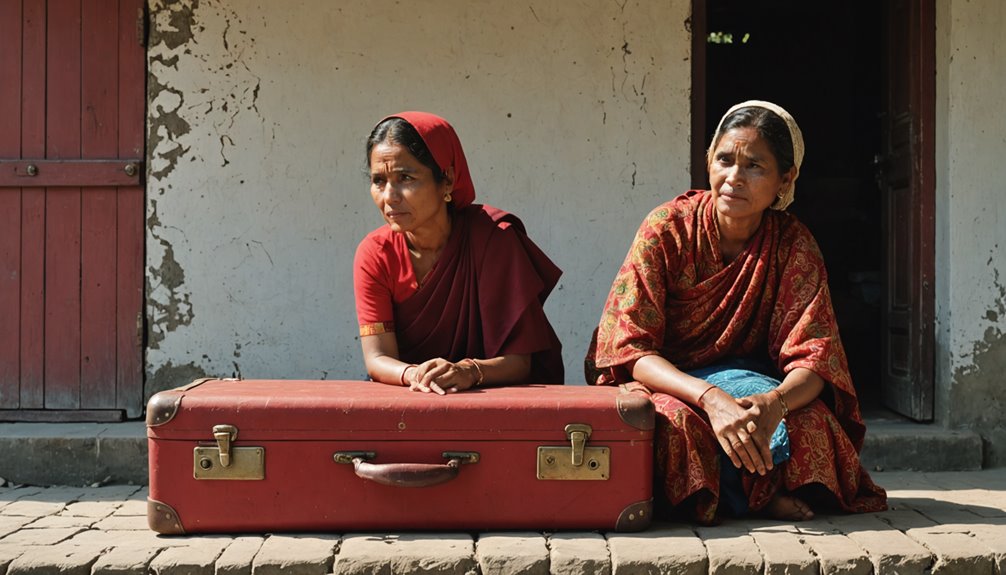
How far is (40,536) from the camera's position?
10.1 ft

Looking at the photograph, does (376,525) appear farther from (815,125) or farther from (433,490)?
(815,125)

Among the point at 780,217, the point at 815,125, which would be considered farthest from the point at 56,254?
the point at 815,125

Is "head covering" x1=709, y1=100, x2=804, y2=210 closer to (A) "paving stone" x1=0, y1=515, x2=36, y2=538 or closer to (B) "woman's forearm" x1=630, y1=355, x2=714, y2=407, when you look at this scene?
(B) "woman's forearm" x1=630, y1=355, x2=714, y2=407

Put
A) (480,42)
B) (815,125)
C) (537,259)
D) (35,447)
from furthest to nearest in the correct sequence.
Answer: (815,125) → (480,42) → (35,447) → (537,259)

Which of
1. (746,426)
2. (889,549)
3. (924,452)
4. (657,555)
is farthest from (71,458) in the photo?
(924,452)

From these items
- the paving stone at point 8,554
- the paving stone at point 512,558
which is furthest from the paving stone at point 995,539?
the paving stone at point 8,554

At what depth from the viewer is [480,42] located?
4.69m

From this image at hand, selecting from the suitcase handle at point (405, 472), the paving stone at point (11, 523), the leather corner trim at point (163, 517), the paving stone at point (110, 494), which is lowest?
the paving stone at point (110, 494)

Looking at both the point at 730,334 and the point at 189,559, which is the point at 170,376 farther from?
the point at 730,334

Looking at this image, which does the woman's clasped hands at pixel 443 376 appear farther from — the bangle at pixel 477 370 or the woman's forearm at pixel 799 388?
the woman's forearm at pixel 799 388

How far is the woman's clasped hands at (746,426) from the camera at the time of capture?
2760 millimetres

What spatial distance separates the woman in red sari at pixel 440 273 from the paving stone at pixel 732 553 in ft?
2.72

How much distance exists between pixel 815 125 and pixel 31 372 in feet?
22.5

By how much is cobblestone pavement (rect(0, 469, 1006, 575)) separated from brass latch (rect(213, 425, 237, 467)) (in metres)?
0.23
